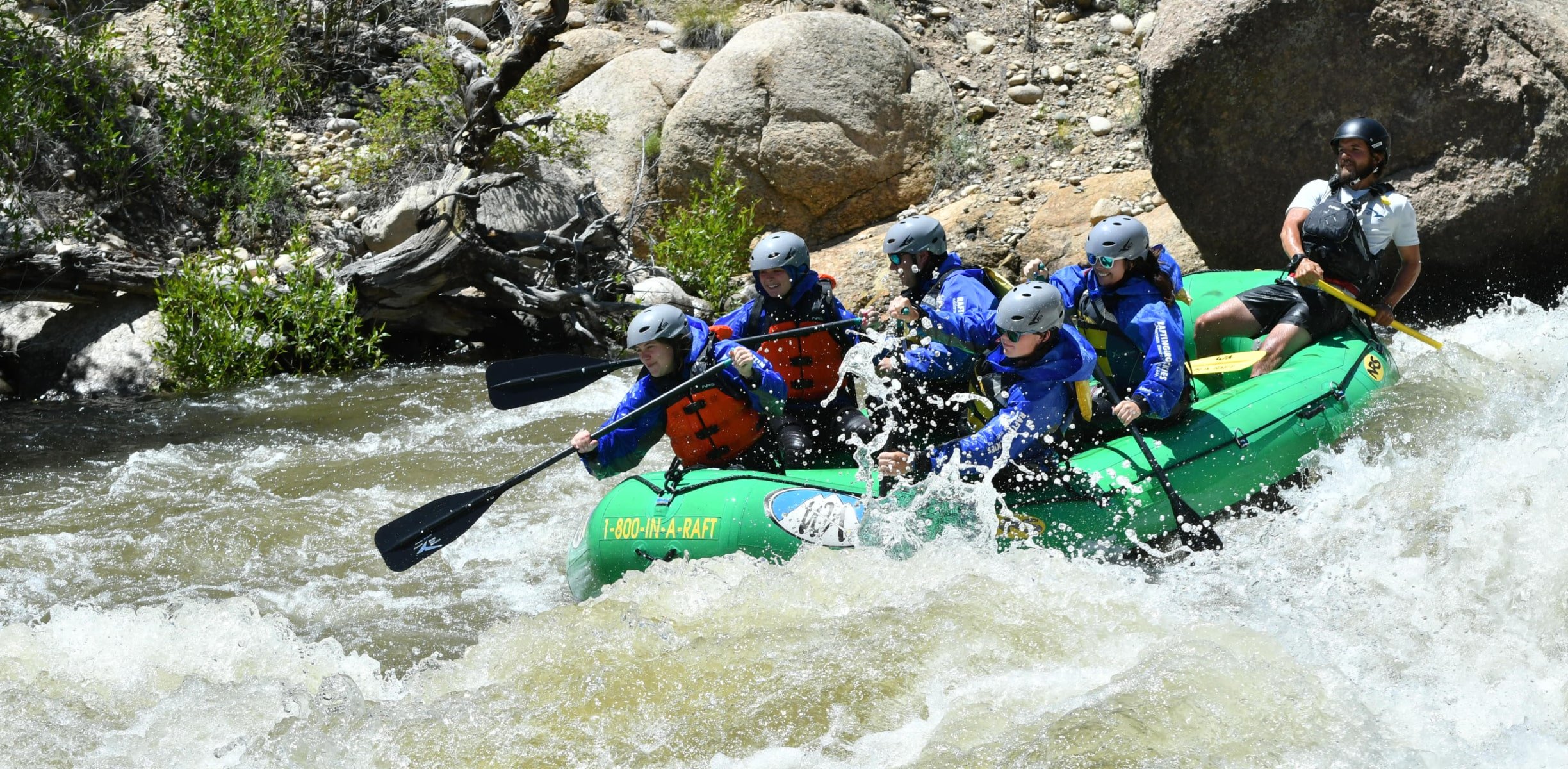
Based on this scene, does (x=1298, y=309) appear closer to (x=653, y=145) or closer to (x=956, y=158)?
(x=956, y=158)

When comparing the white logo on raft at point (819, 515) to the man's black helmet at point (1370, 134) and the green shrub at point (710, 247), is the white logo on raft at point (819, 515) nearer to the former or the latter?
the man's black helmet at point (1370, 134)

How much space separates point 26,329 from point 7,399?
70 centimetres

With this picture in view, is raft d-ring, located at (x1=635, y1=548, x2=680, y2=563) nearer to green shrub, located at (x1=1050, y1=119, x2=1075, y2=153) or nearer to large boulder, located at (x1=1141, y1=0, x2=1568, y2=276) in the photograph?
large boulder, located at (x1=1141, y1=0, x2=1568, y2=276)

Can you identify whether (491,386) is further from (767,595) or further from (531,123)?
(531,123)

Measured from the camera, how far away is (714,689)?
4.12 m

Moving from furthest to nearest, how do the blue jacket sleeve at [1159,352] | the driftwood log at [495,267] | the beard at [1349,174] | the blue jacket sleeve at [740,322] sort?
the driftwood log at [495,267] < the beard at [1349,174] < the blue jacket sleeve at [740,322] < the blue jacket sleeve at [1159,352]

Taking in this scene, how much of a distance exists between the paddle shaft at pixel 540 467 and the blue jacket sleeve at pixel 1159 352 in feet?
5.28

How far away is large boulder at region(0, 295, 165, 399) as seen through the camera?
360 inches

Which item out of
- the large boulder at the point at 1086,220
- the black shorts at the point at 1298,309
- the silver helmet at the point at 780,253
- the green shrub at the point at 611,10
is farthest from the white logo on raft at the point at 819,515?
the green shrub at the point at 611,10

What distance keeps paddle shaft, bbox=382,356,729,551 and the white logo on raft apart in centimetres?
62

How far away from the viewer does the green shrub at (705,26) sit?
12609 millimetres

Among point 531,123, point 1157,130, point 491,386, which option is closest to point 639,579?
point 491,386

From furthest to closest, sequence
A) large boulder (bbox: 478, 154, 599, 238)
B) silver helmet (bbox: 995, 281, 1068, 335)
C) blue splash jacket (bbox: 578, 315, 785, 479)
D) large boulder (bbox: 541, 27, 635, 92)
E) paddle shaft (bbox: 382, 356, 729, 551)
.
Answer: large boulder (bbox: 541, 27, 635, 92), large boulder (bbox: 478, 154, 599, 238), blue splash jacket (bbox: 578, 315, 785, 479), paddle shaft (bbox: 382, 356, 729, 551), silver helmet (bbox: 995, 281, 1068, 335)

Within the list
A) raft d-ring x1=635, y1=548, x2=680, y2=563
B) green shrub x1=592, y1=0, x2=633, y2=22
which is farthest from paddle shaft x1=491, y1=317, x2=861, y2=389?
green shrub x1=592, y1=0, x2=633, y2=22
